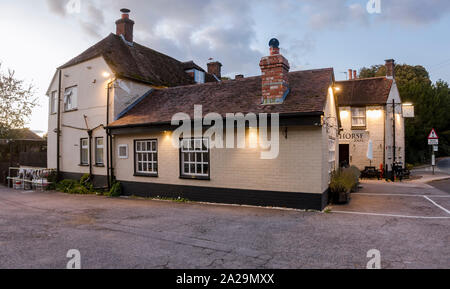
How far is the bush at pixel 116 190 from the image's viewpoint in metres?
13.2

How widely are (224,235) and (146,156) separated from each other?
702 cm

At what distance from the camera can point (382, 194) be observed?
40.7 feet

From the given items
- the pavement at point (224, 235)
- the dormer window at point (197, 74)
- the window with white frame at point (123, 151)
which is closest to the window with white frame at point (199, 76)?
the dormer window at point (197, 74)

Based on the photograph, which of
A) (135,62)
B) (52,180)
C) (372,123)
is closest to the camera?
(52,180)

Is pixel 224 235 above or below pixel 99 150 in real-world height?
below

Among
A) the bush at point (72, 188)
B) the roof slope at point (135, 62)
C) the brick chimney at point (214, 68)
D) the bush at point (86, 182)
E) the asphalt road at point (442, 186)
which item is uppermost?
the brick chimney at point (214, 68)

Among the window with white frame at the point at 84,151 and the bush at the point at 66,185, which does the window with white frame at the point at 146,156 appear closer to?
the window with white frame at the point at 84,151

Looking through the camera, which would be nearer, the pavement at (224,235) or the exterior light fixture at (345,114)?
the pavement at (224,235)

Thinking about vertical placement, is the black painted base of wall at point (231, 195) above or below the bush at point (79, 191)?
above

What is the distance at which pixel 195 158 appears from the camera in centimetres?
1132

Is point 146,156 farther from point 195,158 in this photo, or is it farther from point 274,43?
point 274,43

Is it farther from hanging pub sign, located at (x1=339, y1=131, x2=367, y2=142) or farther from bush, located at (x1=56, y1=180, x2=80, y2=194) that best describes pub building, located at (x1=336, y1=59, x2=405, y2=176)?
bush, located at (x1=56, y1=180, x2=80, y2=194)

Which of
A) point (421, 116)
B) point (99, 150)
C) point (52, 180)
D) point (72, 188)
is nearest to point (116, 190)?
point (99, 150)

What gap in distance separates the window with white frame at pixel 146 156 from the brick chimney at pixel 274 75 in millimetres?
5068
